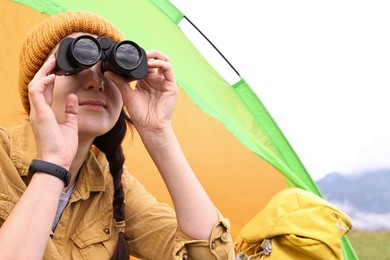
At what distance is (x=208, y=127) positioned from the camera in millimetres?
1918

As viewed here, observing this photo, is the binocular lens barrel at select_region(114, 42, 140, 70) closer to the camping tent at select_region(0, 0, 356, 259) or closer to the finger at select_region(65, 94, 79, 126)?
the finger at select_region(65, 94, 79, 126)

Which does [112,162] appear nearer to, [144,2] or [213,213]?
[213,213]

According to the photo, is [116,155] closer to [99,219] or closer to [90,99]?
[99,219]

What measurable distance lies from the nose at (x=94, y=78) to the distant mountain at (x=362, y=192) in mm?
3290

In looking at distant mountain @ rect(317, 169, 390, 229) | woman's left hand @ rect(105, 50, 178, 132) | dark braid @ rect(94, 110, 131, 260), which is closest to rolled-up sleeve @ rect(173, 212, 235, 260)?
Result: dark braid @ rect(94, 110, 131, 260)

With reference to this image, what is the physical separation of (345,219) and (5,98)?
1.01 metres

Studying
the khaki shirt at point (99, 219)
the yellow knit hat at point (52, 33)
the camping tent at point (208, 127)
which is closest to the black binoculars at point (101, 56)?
the yellow knit hat at point (52, 33)

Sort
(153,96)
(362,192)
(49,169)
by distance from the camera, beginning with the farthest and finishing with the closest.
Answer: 1. (362,192)
2. (153,96)
3. (49,169)

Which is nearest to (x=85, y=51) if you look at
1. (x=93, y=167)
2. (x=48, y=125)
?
(x=48, y=125)

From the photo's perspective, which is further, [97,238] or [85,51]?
[97,238]

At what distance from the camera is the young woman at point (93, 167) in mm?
1133

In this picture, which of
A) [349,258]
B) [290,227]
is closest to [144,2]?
[290,227]

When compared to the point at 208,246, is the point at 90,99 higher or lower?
higher

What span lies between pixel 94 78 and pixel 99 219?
338 millimetres
